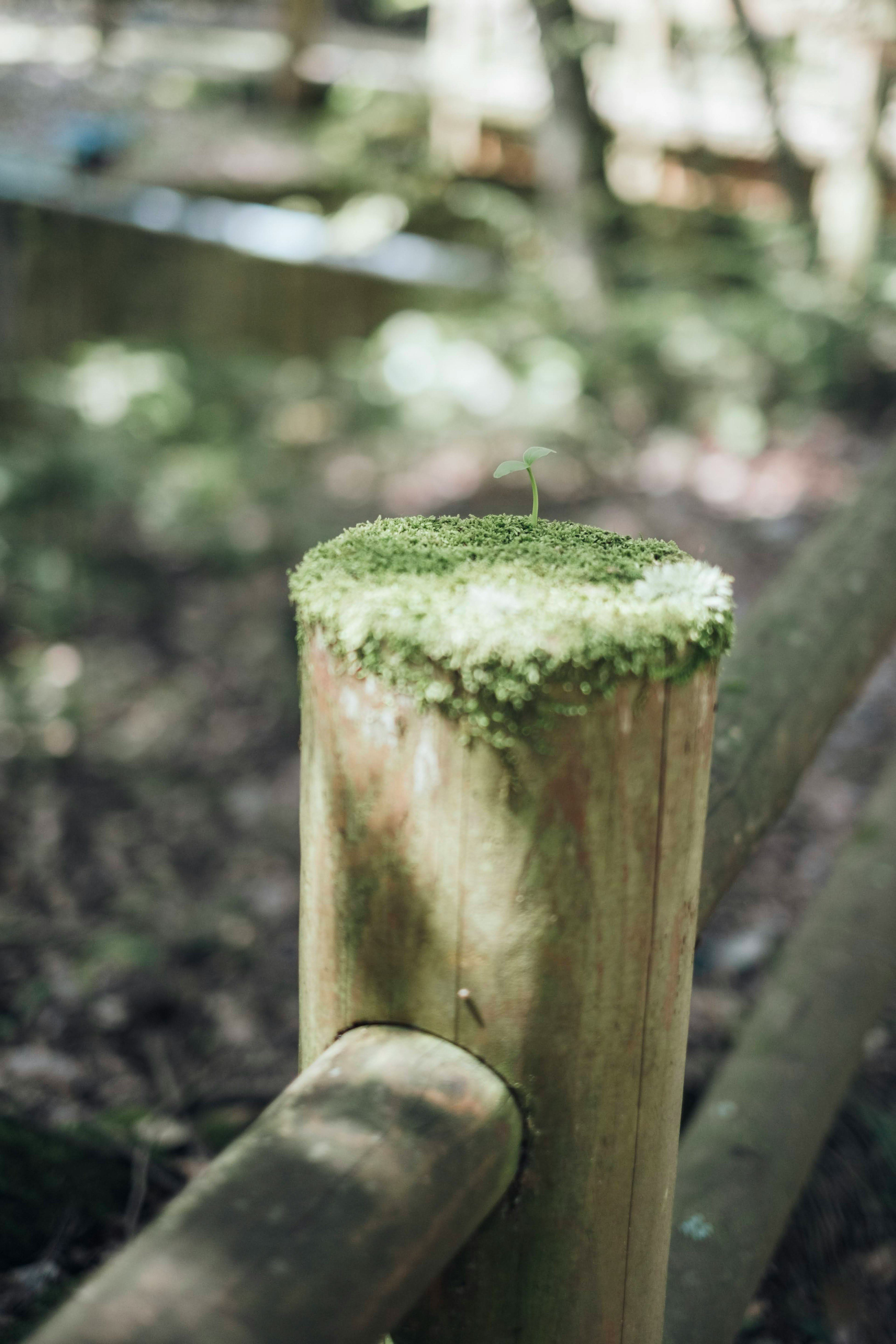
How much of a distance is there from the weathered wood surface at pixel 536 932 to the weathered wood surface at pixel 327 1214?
0.20 feet

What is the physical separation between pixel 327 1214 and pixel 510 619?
43 centimetres

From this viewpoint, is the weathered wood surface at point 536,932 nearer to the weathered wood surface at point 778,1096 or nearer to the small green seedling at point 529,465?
the small green seedling at point 529,465

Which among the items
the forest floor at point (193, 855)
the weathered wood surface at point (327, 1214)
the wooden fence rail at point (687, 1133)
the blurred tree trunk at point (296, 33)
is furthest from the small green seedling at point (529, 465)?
the blurred tree trunk at point (296, 33)

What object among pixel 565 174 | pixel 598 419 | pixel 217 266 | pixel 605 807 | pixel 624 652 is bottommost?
pixel 605 807

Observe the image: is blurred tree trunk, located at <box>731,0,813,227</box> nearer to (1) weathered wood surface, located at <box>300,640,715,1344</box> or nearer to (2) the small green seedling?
(2) the small green seedling

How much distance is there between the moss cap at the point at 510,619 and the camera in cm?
75

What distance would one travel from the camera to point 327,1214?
674 millimetres

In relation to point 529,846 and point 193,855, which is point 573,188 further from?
point 529,846

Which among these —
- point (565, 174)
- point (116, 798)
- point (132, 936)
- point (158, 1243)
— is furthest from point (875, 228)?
point (158, 1243)

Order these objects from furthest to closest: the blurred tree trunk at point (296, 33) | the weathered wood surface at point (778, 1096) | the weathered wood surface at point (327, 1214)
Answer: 1. the blurred tree trunk at point (296, 33)
2. the weathered wood surface at point (778, 1096)
3. the weathered wood surface at point (327, 1214)

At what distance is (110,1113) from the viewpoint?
2078 mm

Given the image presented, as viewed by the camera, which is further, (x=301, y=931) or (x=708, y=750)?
(x=301, y=931)

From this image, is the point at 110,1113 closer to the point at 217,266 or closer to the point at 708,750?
the point at 708,750

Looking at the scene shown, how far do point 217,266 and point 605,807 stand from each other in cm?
791
